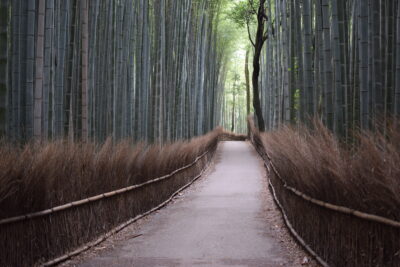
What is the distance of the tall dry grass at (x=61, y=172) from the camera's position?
3346 mm

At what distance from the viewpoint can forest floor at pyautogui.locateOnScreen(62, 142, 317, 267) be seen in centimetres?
416

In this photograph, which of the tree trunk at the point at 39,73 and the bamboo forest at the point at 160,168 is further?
the tree trunk at the point at 39,73

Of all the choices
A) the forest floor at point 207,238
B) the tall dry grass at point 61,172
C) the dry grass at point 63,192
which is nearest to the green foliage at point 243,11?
the forest floor at point 207,238

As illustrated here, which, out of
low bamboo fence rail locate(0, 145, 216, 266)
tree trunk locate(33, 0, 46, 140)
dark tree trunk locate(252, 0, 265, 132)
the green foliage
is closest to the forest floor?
low bamboo fence rail locate(0, 145, 216, 266)

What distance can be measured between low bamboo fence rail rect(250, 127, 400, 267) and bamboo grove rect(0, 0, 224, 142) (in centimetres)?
269

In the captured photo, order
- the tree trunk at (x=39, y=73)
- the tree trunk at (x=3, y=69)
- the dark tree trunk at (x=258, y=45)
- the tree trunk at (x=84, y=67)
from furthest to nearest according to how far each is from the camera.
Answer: the dark tree trunk at (x=258, y=45) < the tree trunk at (x=84, y=67) < the tree trunk at (x=39, y=73) < the tree trunk at (x=3, y=69)

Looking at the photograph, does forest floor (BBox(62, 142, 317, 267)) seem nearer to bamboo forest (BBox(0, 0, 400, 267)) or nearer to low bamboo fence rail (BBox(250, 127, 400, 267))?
bamboo forest (BBox(0, 0, 400, 267))

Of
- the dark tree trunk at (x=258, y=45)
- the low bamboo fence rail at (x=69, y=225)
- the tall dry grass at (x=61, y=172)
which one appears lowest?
the low bamboo fence rail at (x=69, y=225)

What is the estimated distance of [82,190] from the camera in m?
4.68

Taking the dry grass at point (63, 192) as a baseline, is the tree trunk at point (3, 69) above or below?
above

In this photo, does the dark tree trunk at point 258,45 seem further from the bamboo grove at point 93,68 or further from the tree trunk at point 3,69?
the tree trunk at point 3,69

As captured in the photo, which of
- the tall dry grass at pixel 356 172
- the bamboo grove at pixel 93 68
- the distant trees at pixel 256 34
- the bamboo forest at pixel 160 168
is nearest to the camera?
the tall dry grass at pixel 356 172

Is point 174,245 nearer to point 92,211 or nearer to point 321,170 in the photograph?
point 92,211

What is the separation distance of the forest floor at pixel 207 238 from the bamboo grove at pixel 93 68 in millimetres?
1399
